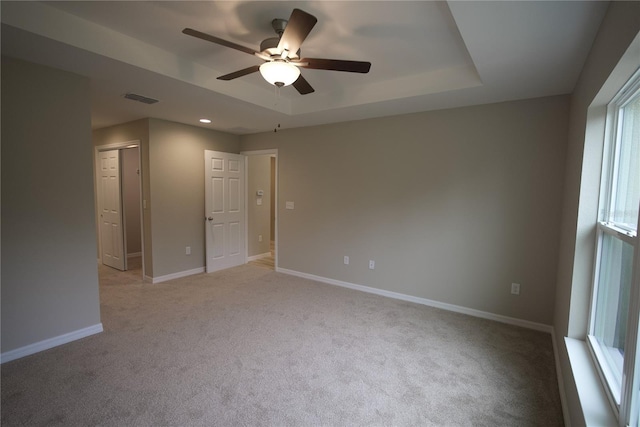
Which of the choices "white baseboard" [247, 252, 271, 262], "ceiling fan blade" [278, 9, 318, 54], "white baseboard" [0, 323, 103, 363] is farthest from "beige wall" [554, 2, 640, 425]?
"white baseboard" [247, 252, 271, 262]

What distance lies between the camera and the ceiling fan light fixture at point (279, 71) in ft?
6.64

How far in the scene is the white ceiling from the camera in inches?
72.9

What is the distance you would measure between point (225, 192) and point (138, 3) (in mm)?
3419

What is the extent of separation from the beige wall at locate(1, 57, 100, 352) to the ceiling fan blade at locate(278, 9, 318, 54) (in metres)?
2.07

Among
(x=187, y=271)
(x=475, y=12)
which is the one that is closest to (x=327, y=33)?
(x=475, y=12)

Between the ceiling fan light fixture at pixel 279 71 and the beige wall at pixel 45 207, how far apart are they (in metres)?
1.88

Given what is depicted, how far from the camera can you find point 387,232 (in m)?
3.97

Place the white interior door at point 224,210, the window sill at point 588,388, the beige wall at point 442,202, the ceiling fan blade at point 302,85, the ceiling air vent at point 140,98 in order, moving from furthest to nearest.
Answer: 1. the white interior door at point 224,210
2. the ceiling air vent at point 140,98
3. the beige wall at point 442,202
4. the ceiling fan blade at point 302,85
5. the window sill at point 588,388

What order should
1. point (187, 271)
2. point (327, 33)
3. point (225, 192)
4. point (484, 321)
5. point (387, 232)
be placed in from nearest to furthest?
point (327, 33), point (484, 321), point (387, 232), point (187, 271), point (225, 192)

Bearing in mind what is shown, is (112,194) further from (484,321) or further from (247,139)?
(484,321)

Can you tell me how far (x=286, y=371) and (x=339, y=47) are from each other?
2.62 m

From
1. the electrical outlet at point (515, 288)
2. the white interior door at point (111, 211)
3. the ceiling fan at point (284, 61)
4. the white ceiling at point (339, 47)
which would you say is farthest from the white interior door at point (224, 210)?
the electrical outlet at point (515, 288)

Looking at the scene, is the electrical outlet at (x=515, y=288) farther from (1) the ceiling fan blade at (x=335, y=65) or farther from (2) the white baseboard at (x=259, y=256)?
(2) the white baseboard at (x=259, y=256)

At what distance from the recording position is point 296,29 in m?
1.75
